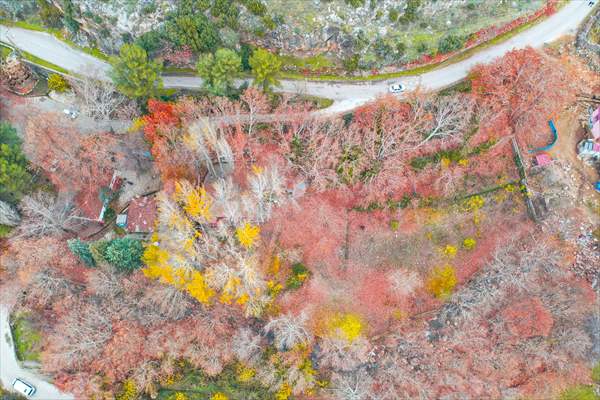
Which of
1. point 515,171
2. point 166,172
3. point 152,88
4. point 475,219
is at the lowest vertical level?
point 475,219

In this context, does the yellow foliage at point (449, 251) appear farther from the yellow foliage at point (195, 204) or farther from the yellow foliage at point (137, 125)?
the yellow foliage at point (137, 125)

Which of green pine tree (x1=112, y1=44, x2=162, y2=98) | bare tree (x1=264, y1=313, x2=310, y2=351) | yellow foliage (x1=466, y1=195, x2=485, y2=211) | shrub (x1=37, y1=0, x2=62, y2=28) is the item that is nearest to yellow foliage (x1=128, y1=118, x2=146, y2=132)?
green pine tree (x1=112, y1=44, x2=162, y2=98)

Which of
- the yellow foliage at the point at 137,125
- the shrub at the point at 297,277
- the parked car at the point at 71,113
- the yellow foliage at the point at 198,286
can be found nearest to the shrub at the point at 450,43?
the shrub at the point at 297,277

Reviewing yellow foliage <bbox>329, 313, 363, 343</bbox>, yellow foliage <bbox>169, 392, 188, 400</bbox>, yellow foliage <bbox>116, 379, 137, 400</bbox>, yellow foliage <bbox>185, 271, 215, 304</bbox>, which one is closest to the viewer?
yellow foliage <bbox>185, 271, 215, 304</bbox>

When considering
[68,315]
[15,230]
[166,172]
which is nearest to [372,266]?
[166,172]

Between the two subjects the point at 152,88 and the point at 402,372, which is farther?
the point at 152,88

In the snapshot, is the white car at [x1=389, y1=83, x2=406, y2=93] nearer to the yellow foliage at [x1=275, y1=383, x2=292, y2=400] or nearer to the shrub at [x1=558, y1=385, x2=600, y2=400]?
the yellow foliage at [x1=275, y1=383, x2=292, y2=400]

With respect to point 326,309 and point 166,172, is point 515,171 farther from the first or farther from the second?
point 166,172
